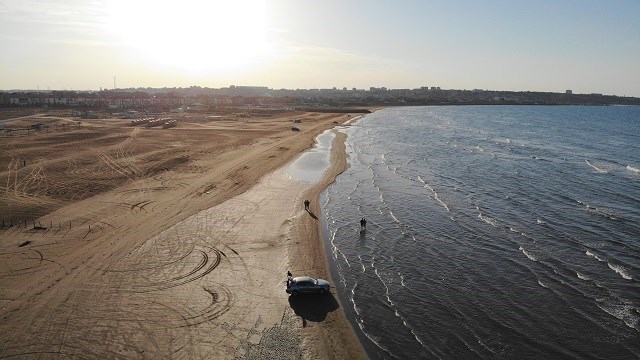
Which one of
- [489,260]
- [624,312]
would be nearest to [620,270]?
[624,312]

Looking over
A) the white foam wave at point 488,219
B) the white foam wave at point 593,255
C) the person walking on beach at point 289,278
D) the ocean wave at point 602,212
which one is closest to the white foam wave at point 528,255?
the white foam wave at point 593,255

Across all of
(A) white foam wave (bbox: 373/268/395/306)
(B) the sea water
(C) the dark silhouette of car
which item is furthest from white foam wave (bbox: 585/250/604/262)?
(C) the dark silhouette of car

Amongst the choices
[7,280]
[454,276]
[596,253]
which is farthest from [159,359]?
[596,253]

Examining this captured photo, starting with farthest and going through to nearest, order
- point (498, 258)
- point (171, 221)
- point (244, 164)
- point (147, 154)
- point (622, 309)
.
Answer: point (147, 154), point (244, 164), point (171, 221), point (498, 258), point (622, 309)

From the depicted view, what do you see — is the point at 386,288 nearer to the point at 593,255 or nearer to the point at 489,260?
the point at 489,260

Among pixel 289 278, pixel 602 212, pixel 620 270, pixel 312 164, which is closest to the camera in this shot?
pixel 289 278

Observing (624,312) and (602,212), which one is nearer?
(624,312)

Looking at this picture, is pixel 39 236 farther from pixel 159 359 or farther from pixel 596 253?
pixel 596 253
